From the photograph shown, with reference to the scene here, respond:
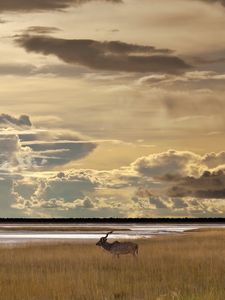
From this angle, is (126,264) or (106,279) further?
(126,264)

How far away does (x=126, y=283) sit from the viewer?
66.7 ft

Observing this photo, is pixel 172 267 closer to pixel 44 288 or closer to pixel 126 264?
pixel 126 264

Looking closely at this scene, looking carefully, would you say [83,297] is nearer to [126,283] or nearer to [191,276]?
[126,283]

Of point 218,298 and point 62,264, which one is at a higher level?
point 218,298

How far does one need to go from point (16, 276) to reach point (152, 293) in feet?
19.8

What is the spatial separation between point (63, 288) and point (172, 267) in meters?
7.06

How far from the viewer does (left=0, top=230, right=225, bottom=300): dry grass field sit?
1758 centimetres

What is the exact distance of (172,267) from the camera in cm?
2512

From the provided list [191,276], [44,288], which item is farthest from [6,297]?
[191,276]

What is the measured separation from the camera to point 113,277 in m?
21.7

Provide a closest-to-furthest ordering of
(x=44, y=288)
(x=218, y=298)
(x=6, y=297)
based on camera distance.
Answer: (x=218, y=298) < (x=6, y=297) < (x=44, y=288)

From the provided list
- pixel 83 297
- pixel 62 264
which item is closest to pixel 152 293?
pixel 83 297

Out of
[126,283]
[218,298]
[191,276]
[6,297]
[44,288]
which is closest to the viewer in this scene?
[218,298]

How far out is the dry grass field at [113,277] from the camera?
1758 centimetres
